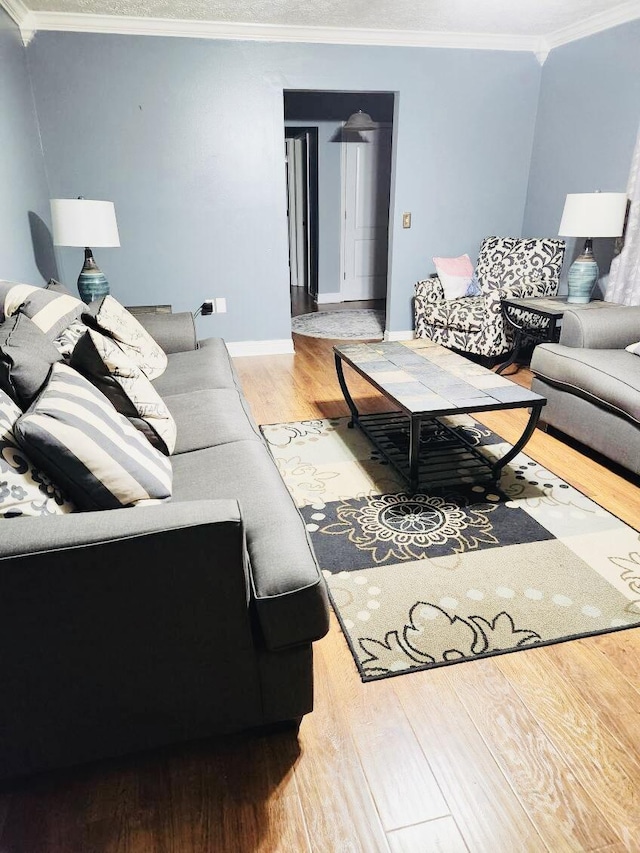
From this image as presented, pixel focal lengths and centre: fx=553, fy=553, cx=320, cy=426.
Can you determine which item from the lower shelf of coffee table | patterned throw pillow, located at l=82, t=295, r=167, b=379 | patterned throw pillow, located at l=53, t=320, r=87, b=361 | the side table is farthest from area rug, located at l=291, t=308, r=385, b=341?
patterned throw pillow, located at l=53, t=320, r=87, b=361

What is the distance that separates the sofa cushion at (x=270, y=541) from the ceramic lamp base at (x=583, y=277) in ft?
9.56

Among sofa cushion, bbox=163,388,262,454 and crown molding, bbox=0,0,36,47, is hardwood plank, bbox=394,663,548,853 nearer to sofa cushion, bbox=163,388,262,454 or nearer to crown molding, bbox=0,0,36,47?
sofa cushion, bbox=163,388,262,454

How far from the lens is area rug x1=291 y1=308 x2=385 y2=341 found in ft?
17.2

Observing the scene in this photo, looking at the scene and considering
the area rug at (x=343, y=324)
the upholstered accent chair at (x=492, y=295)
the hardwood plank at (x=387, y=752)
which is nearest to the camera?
the hardwood plank at (x=387, y=752)

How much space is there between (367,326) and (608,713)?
4.51 meters

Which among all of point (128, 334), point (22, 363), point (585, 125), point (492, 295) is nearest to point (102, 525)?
point (22, 363)

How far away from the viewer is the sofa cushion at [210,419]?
189 cm

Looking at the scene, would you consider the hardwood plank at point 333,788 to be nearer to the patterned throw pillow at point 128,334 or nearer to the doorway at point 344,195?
the patterned throw pillow at point 128,334

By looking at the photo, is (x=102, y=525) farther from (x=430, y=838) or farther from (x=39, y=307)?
(x=39, y=307)

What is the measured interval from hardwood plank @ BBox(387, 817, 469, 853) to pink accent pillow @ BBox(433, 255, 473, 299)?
12.4 feet

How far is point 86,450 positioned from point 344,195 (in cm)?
593

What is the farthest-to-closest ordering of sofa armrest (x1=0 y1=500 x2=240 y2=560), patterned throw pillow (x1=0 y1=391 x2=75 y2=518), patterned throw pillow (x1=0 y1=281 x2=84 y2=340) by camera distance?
patterned throw pillow (x1=0 y1=281 x2=84 y2=340)
patterned throw pillow (x1=0 y1=391 x2=75 y2=518)
sofa armrest (x1=0 y1=500 x2=240 y2=560)

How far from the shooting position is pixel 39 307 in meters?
2.04

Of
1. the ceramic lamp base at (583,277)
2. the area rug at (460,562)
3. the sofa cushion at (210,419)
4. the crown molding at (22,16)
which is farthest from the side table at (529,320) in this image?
the crown molding at (22,16)
